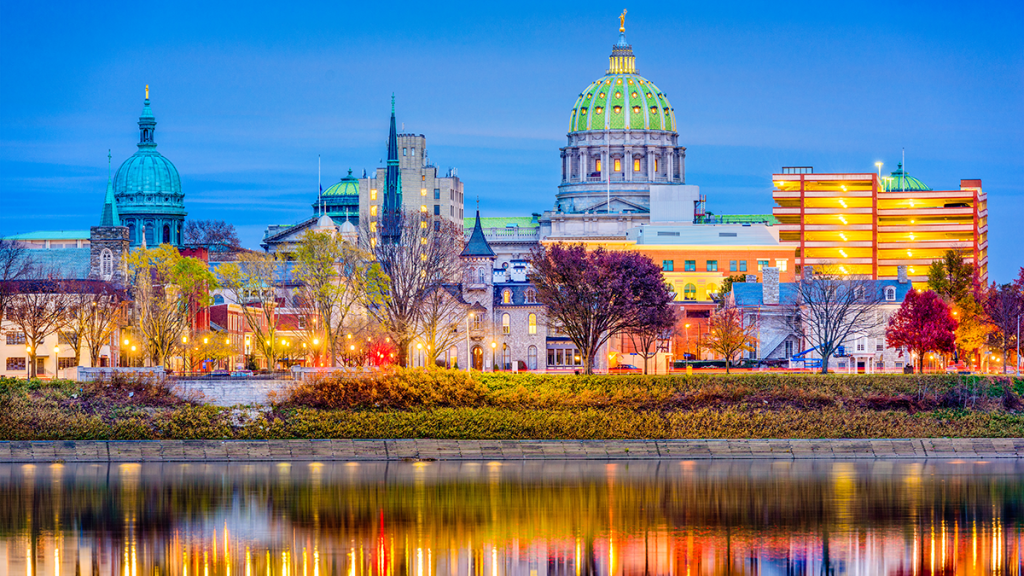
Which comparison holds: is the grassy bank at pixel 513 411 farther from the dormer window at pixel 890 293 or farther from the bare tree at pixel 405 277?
the dormer window at pixel 890 293

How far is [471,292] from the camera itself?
104 m

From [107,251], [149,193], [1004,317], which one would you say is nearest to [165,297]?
[107,251]

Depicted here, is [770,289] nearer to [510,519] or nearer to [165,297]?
[165,297]

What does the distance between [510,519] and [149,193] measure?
141m

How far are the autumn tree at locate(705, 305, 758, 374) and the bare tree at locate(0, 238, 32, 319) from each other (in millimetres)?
45459

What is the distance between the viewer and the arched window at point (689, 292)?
6026 inches

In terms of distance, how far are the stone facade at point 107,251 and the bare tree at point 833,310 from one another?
Result: 4889 centimetres

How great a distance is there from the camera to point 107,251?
10694 centimetres

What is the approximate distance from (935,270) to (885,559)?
271ft

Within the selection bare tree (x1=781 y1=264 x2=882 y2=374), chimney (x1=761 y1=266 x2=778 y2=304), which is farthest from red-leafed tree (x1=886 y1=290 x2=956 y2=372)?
chimney (x1=761 y1=266 x2=778 y2=304)

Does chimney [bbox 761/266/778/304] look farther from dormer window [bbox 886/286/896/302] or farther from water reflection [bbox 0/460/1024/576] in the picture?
water reflection [bbox 0/460/1024/576]

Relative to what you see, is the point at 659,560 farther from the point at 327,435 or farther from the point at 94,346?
the point at 94,346

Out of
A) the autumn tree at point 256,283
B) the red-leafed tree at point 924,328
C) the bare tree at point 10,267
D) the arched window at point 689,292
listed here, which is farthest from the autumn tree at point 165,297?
the arched window at point 689,292

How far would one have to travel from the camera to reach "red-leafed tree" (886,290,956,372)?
85375mm
